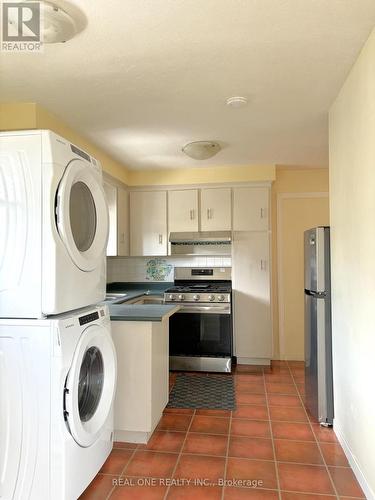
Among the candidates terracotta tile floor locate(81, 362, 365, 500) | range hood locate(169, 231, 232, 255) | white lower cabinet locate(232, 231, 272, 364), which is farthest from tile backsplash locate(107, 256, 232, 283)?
terracotta tile floor locate(81, 362, 365, 500)

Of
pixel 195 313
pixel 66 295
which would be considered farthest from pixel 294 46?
pixel 195 313

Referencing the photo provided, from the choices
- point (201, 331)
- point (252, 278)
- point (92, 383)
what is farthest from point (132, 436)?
point (252, 278)

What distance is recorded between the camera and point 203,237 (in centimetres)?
418

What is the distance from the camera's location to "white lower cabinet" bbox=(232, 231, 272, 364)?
414 cm

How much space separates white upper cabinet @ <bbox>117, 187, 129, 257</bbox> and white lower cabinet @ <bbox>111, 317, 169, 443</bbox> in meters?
1.77

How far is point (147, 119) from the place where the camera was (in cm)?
281

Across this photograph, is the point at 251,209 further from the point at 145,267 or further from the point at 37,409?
the point at 37,409

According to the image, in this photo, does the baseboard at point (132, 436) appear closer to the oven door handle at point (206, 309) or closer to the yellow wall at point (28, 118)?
the oven door handle at point (206, 309)

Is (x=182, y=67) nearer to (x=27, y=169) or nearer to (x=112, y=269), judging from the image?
(x=27, y=169)

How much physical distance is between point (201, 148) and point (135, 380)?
2.09m

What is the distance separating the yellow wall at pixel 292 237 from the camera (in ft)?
14.5

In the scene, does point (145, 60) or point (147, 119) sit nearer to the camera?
point (145, 60)

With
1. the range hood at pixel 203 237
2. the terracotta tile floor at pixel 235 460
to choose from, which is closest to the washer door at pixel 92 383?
the terracotta tile floor at pixel 235 460

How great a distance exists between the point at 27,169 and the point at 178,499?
1851 mm
